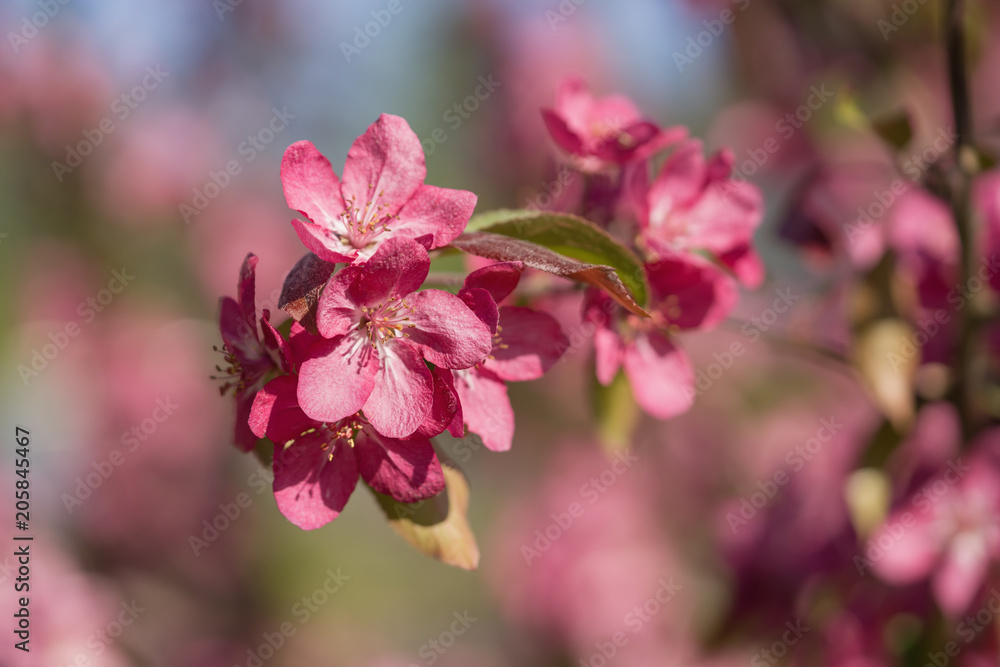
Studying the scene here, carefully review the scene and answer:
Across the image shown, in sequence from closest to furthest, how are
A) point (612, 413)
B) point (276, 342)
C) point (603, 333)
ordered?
point (276, 342) → point (603, 333) → point (612, 413)

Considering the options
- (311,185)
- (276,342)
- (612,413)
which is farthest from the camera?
(612,413)

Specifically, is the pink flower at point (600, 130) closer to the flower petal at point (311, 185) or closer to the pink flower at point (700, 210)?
the pink flower at point (700, 210)

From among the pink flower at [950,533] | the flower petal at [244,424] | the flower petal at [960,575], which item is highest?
the flower petal at [244,424]

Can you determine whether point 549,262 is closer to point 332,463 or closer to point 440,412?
point 440,412

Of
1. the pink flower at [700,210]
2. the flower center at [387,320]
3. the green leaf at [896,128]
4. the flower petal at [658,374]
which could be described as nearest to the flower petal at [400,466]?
the flower center at [387,320]

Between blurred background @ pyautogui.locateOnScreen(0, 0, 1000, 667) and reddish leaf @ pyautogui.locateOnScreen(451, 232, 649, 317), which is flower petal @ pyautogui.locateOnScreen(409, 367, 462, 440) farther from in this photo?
blurred background @ pyautogui.locateOnScreen(0, 0, 1000, 667)

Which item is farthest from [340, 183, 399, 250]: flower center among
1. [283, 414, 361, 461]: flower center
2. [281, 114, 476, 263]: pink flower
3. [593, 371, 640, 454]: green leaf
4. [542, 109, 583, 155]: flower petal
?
[593, 371, 640, 454]: green leaf

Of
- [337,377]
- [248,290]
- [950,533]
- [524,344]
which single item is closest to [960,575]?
[950,533]
